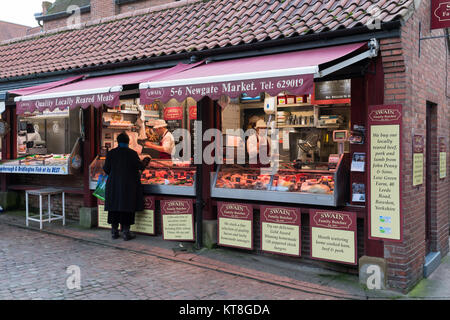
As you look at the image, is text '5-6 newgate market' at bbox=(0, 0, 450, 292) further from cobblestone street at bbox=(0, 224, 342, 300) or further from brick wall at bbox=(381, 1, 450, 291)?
cobblestone street at bbox=(0, 224, 342, 300)

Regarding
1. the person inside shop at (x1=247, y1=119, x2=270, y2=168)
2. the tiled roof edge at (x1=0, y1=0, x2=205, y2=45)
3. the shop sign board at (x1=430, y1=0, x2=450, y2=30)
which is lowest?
the person inside shop at (x1=247, y1=119, x2=270, y2=168)

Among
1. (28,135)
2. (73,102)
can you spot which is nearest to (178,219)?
(73,102)

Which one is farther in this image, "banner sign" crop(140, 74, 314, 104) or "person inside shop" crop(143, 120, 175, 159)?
"person inside shop" crop(143, 120, 175, 159)

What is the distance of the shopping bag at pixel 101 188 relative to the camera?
8597mm

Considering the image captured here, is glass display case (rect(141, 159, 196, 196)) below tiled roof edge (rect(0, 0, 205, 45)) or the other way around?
below

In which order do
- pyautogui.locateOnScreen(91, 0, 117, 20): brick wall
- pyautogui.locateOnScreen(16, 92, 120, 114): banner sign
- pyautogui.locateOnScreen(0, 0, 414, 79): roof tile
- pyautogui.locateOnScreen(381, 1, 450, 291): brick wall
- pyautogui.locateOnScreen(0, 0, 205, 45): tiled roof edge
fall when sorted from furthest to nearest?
pyautogui.locateOnScreen(91, 0, 117, 20): brick wall < pyautogui.locateOnScreen(0, 0, 205, 45): tiled roof edge < pyautogui.locateOnScreen(16, 92, 120, 114): banner sign < pyautogui.locateOnScreen(0, 0, 414, 79): roof tile < pyautogui.locateOnScreen(381, 1, 450, 291): brick wall

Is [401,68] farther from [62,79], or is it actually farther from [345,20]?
[62,79]

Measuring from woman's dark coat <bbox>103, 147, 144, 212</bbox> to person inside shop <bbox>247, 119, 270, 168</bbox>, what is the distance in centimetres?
208

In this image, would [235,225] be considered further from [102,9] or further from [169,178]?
[102,9]

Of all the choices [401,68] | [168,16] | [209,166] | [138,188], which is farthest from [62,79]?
[401,68]

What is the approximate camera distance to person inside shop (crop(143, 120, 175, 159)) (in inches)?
364

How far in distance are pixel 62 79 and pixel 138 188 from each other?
3.32 meters

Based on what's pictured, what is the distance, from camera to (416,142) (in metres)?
6.04

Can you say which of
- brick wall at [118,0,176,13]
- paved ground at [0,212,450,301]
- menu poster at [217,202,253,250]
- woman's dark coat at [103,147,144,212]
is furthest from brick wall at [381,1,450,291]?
brick wall at [118,0,176,13]
